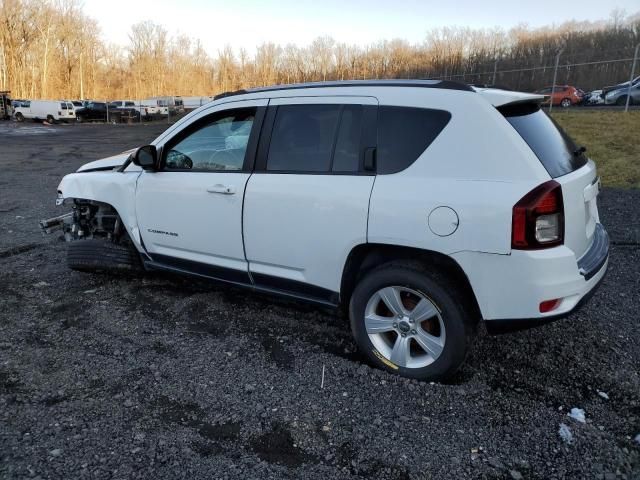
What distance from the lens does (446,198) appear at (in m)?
2.91

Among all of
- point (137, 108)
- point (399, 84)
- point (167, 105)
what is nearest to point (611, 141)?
point (399, 84)

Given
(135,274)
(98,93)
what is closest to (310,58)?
(98,93)

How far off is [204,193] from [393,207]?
163cm

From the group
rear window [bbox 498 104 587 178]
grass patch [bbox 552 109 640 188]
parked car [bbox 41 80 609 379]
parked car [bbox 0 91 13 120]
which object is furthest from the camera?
parked car [bbox 0 91 13 120]

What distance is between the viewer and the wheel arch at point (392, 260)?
10.1 feet

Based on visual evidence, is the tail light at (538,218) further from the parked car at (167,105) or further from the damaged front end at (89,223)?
the parked car at (167,105)

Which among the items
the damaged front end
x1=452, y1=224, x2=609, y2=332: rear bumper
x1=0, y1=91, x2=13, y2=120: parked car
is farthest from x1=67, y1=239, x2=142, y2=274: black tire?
x1=0, y1=91, x2=13, y2=120: parked car

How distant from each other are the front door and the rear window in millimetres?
1845

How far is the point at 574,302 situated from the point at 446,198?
97 centimetres

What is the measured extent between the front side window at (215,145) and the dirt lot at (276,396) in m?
1.28

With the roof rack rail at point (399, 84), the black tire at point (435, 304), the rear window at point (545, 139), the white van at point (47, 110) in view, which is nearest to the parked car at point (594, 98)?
the rear window at point (545, 139)

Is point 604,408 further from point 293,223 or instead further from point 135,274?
point 135,274

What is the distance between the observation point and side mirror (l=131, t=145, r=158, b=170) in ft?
13.9

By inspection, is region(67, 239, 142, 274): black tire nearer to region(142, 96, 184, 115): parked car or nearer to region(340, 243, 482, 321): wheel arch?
region(340, 243, 482, 321): wheel arch
